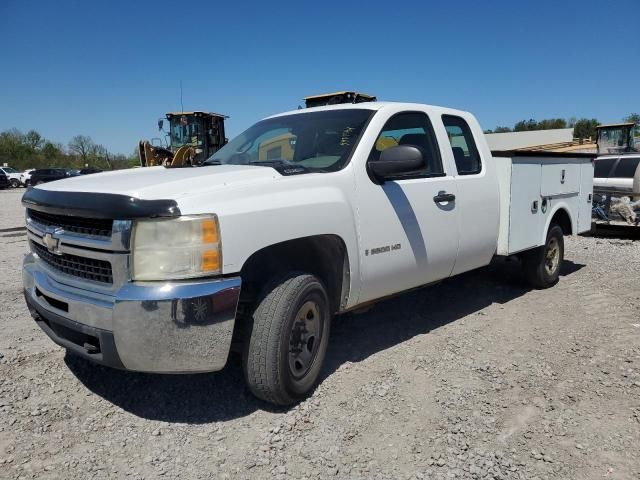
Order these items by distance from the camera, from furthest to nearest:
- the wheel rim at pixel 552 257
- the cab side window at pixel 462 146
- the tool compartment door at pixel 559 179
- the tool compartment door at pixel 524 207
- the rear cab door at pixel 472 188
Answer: the wheel rim at pixel 552 257
the tool compartment door at pixel 559 179
the tool compartment door at pixel 524 207
the cab side window at pixel 462 146
the rear cab door at pixel 472 188

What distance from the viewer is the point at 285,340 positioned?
9.47 ft

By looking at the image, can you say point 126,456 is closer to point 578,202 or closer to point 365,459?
point 365,459

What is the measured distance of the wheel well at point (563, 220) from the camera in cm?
594

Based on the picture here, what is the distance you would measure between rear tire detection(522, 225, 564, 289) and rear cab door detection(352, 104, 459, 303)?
1.94 metres

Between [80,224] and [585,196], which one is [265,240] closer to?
[80,224]

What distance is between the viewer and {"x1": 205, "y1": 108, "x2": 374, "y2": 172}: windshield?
11.6ft

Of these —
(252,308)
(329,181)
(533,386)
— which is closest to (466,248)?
(533,386)

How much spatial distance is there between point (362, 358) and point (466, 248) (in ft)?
4.49

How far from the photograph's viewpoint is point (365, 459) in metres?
2.59

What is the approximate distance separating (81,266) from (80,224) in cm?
24

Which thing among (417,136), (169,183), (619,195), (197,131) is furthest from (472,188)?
(197,131)

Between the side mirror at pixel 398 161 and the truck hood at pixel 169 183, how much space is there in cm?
76

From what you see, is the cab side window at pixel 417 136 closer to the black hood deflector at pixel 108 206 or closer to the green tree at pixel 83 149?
the black hood deflector at pixel 108 206

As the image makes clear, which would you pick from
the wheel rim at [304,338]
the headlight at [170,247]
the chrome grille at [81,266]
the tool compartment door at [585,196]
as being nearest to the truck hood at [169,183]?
the headlight at [170,247]
